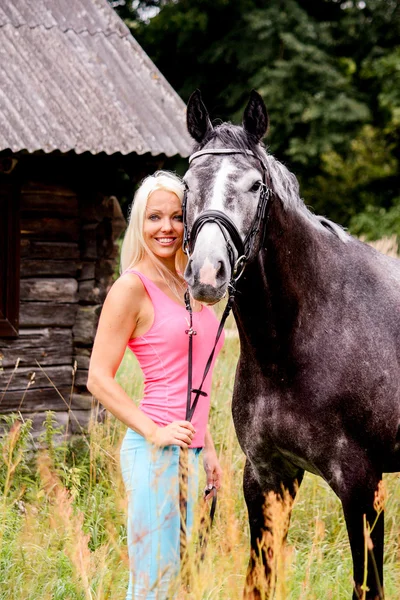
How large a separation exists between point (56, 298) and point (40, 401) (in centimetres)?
83

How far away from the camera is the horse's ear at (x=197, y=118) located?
2.65m

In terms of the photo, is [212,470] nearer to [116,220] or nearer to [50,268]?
[50,268]

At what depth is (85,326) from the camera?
19.5 feet

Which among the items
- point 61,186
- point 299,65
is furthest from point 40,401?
point 299,65

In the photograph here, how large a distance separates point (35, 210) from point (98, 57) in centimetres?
151

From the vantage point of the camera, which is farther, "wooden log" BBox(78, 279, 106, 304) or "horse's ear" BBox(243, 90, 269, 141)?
"wooden log" BBox(78, 279, 106, 304)

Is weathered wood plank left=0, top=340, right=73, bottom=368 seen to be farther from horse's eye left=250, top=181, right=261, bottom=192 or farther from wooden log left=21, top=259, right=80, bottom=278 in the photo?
horse's eye left=250, top=181, right=261, bottom=192

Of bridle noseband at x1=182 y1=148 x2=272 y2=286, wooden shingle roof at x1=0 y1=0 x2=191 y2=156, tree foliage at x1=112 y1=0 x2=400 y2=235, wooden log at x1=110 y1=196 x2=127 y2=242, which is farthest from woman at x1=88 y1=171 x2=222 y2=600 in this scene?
tree foliage at x1=112 y1=0 x2=400 y2=235

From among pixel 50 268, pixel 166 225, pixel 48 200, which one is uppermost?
pixel 48 200

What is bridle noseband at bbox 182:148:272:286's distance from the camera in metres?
2.31

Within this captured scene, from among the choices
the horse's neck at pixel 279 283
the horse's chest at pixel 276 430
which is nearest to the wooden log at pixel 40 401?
the horse's chest at pixel 276 430

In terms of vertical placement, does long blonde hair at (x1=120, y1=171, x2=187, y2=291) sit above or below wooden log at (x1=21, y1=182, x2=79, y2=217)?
below

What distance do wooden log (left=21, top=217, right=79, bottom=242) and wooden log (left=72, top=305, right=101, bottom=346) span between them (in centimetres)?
60

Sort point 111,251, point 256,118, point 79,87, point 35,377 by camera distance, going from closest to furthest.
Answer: point 256,118 → point 35,377 → point 79,87 → point 111,251
